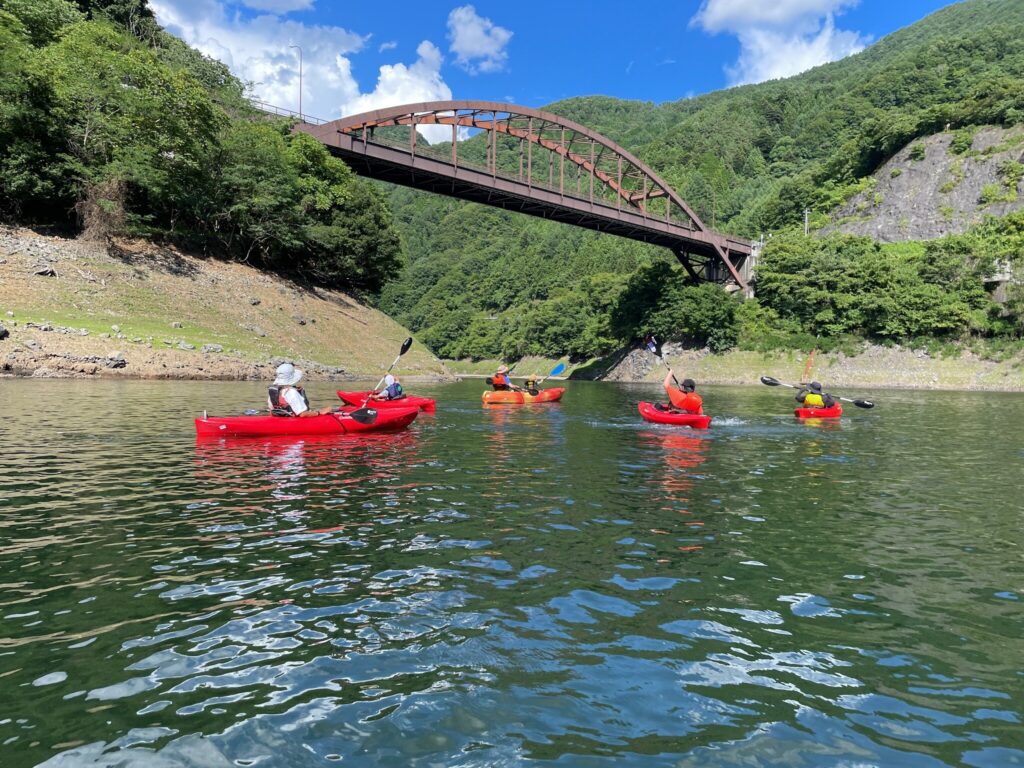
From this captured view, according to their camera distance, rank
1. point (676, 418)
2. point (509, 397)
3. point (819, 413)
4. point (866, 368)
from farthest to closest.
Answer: point (866, 368) < point (509, 397) < point (819, 413) < point (676, 418)

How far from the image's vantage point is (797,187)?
110 meters

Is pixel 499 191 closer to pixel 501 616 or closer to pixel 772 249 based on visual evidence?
pixel 772 249

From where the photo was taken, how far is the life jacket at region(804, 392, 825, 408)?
84.1ft

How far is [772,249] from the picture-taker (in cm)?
7512

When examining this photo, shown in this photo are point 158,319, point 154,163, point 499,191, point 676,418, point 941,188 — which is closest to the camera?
point 676,418

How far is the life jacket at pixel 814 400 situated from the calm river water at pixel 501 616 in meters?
12.4

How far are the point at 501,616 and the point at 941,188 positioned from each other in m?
103

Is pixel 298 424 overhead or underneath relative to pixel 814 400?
underneath

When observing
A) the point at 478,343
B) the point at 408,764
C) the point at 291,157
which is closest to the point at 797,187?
the point at 478,343

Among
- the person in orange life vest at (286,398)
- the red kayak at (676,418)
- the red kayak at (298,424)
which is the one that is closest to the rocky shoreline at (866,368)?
the red kayak at (676,418)

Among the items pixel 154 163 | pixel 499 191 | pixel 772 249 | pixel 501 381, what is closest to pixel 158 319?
pixel 154 163

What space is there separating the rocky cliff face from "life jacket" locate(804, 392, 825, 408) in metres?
71.4

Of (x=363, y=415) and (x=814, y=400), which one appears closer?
(x=363, y=415)

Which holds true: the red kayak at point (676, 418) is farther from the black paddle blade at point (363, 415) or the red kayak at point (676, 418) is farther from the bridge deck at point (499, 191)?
the bridge deck at point (499, 191)
